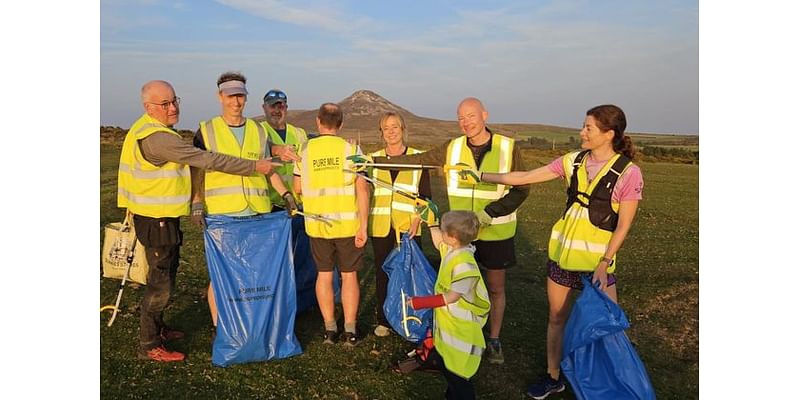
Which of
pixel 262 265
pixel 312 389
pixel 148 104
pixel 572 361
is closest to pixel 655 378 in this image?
pixel 572 361

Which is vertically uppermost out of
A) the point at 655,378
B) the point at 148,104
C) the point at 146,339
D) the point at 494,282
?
the point at 148,104

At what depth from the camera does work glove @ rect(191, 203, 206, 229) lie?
464 cm

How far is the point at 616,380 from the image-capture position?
3.53 meters

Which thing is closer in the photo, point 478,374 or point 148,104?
point 148,104

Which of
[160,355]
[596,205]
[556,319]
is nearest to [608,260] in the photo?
[596,205]

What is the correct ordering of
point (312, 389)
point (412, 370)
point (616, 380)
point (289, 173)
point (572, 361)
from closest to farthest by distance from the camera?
point (616, 380) → point (572, 361) → point (312, 389) → point (412, 370) → point (289, 173)

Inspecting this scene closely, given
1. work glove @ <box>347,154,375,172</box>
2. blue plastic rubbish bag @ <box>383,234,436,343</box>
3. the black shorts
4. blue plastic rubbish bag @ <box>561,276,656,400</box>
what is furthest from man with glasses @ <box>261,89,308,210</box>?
blue plastic rubbish bag @ <box>561,276,656,400</box>

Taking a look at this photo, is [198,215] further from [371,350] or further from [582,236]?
[582,236]

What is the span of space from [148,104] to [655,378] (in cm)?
486

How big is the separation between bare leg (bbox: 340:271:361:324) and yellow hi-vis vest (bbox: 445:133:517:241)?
1.17 m

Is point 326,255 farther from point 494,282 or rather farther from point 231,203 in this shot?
point 494,282

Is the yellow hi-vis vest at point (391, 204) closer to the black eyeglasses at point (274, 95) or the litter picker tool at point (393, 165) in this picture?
the litter picker tool at point (393, 165)

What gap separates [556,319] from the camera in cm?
405

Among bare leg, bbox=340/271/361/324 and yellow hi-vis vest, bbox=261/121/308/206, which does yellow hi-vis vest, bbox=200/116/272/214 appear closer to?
yellow hi-vis vest, bbox=261/121/308/206
